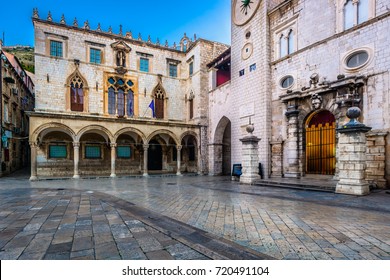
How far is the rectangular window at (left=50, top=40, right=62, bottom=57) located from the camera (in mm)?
18109

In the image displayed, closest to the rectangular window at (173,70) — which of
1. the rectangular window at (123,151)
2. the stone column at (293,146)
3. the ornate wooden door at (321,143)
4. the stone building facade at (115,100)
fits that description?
the stone building facade at (115,100)

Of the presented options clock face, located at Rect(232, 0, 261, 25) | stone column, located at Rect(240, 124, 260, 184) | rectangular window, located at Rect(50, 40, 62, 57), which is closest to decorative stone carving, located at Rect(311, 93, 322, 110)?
stone column, located at Rect(240, 124, 260, 184)

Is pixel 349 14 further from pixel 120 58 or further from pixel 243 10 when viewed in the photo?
pixel 120 58

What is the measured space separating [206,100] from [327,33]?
1122 cm

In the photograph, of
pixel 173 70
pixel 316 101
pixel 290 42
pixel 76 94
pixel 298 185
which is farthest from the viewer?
pixel 173 70

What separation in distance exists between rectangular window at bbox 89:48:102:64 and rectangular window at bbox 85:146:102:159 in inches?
300

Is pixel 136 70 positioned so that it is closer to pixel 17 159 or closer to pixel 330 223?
pixel 17 159

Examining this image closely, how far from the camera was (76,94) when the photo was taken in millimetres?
18906

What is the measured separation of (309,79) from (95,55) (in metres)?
17.3

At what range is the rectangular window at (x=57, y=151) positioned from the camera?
57.6 ft

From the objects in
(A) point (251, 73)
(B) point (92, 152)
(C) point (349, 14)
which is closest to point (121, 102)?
(B) point (92, 152)

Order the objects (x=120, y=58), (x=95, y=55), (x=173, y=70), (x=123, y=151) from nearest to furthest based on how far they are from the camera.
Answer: (x=95, y=55) < (x=123, y=151) < (x=120, y=58) < (x=173, y=70)

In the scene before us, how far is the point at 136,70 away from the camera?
2108 cm
